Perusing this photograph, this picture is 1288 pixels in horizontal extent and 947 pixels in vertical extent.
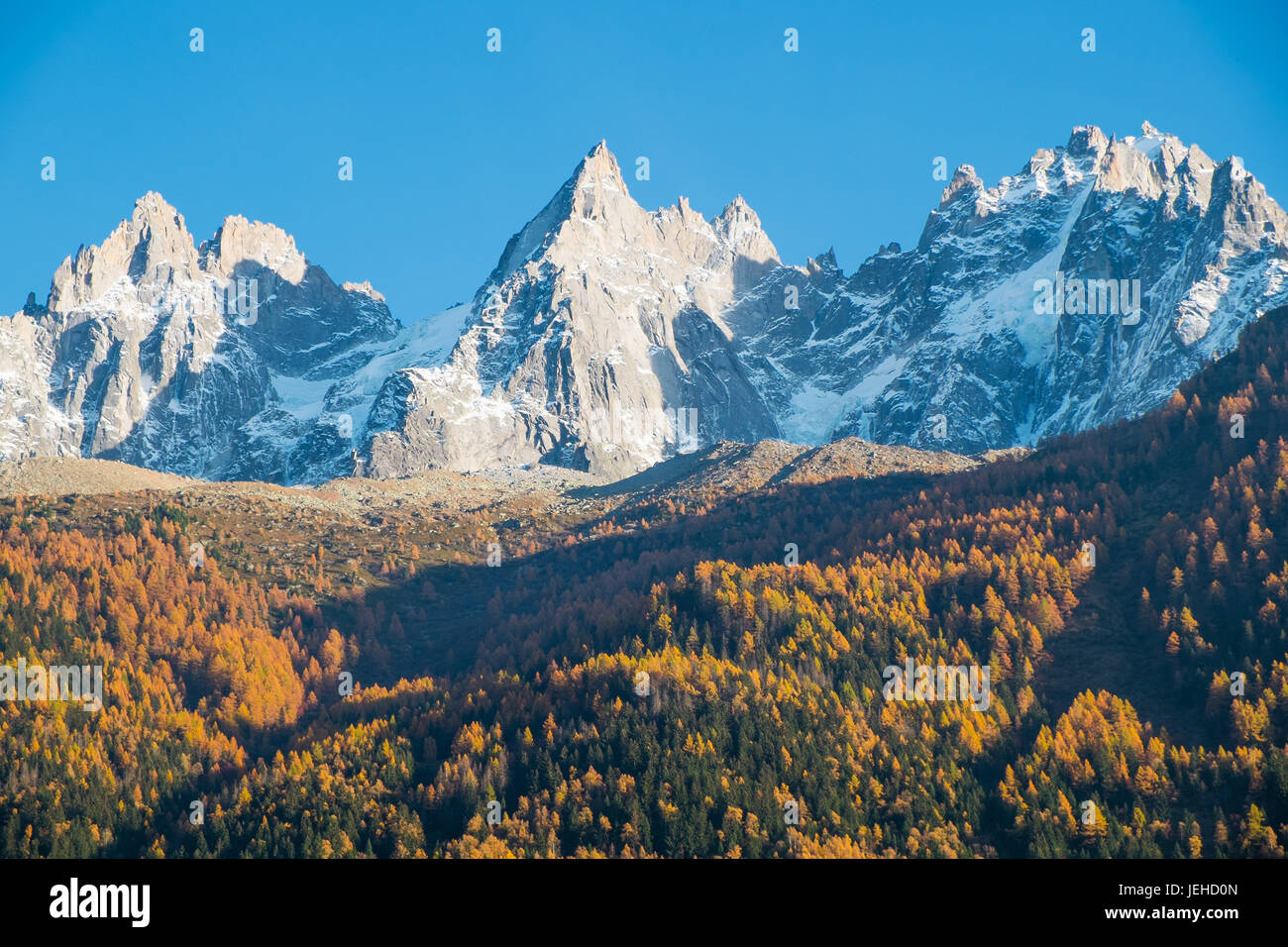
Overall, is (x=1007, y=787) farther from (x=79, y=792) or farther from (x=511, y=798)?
(x=79, y=792)

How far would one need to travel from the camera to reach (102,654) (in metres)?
199

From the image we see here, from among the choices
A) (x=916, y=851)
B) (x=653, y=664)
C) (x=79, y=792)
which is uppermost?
(x=653, y=664)

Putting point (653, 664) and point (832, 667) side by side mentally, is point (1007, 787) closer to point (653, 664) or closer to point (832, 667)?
point (832, 667)

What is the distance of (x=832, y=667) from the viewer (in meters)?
188

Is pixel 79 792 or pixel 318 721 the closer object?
pixel 79 792

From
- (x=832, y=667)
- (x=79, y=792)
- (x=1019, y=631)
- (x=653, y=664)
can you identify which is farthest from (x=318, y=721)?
(x=1019, y=631)

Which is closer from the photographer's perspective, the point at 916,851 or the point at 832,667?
the point at 916,851

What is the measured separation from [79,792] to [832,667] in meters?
103
